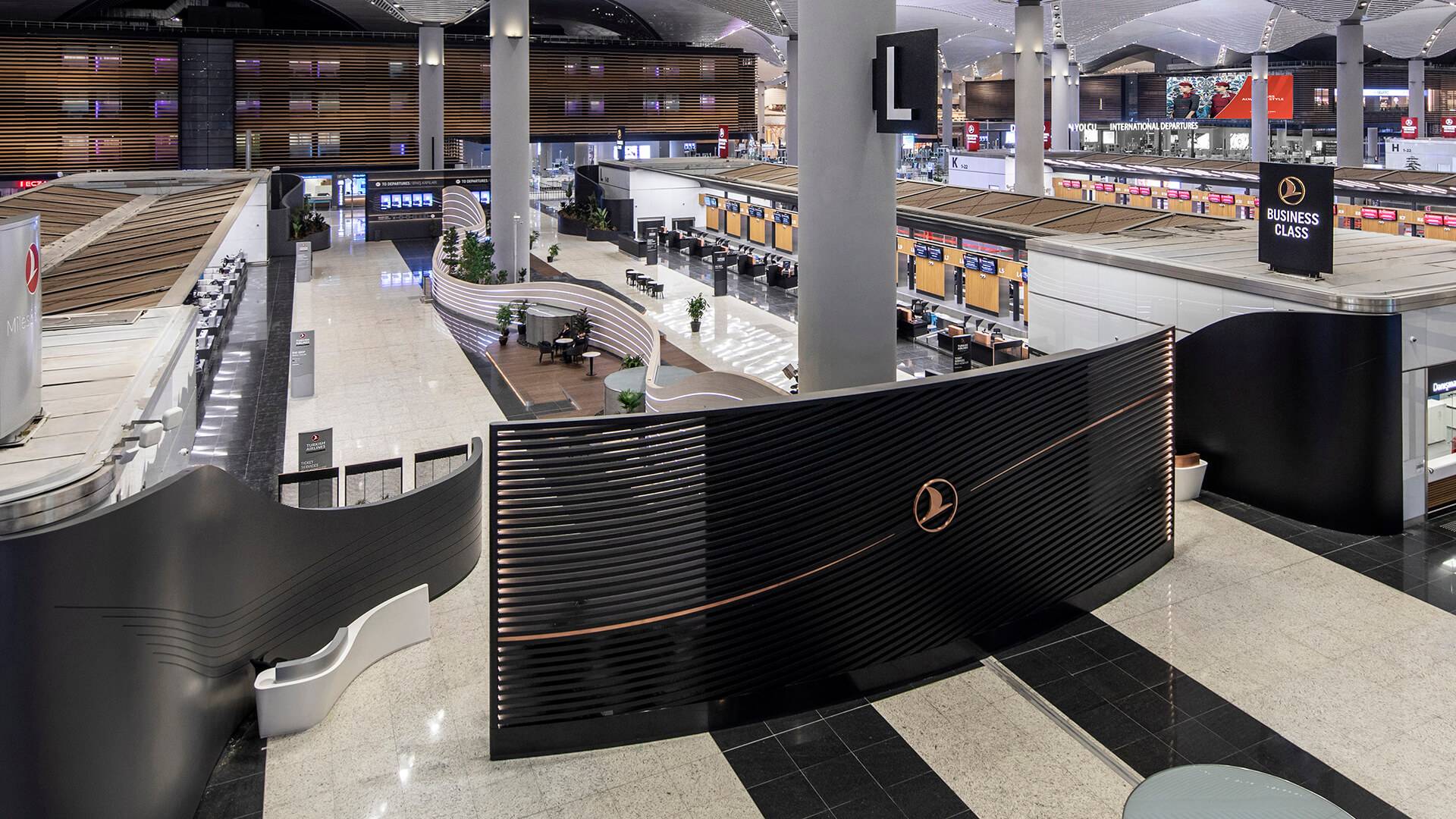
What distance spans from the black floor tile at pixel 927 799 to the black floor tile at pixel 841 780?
116 mm

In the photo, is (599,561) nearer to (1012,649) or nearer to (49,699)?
(49,699)

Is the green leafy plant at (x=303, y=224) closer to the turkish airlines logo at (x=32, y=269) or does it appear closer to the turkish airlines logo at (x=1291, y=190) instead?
the turkish airlines logo at (x=32, y=269)

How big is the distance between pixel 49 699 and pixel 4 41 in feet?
130

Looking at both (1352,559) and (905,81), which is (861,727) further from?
(1352,559)

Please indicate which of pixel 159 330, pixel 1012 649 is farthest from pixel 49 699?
pixel 1012 649

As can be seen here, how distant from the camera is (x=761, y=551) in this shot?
5.57 metres

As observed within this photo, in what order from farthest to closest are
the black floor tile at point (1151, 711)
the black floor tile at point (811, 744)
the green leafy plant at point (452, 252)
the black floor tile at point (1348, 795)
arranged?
the green leafy plant at point (452, 252) → the black floor tile at point (1151, 711) → the black floor tile at point (811, 744) → the black floor tile at point (1348, 795)

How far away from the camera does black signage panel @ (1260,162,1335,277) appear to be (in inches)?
337

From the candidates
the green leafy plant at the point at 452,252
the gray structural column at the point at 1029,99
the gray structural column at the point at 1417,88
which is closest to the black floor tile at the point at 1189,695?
the green leafy plant at the point at 452,252

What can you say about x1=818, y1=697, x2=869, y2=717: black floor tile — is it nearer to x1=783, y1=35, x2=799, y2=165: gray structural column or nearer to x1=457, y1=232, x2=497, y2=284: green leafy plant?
x1=457, y1=232, x2=497, y2=284: green leafy plant

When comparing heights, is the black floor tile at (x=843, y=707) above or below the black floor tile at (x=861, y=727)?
above

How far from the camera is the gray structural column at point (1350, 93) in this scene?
2906cm

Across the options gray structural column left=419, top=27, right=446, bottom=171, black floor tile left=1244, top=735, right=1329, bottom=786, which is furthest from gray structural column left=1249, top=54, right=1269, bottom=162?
black floor tile left=1244, top=735, right=1329, bottom=786

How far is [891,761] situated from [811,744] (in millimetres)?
439
